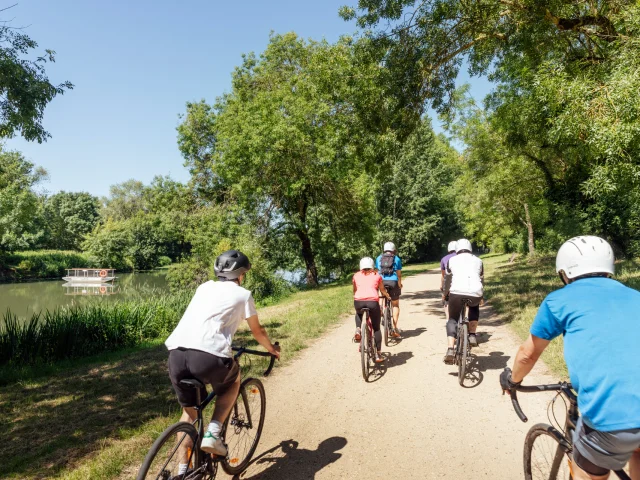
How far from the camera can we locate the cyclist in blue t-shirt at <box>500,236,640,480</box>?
1.94 metres

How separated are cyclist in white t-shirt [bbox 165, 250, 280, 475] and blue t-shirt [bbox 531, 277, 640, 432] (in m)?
2.08

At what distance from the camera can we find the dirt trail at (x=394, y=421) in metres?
3.93

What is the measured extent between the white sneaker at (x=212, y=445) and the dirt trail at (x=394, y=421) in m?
0.98

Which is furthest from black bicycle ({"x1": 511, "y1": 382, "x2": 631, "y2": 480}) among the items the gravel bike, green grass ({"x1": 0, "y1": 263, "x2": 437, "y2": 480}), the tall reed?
the tall reed

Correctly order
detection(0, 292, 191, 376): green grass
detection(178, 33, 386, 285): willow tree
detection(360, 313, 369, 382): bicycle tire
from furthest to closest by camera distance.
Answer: detection(178, 33, 386, 285): willow tree < detection(0, 292, 191, 376): green grass < detection(360, 313, 369, 382): bicycle tire

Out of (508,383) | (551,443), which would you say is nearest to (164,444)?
(508,383)

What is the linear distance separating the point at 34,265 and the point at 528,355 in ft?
174

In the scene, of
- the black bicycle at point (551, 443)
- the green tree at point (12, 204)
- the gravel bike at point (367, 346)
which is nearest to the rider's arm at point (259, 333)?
the black bicycle at point (551, 443)

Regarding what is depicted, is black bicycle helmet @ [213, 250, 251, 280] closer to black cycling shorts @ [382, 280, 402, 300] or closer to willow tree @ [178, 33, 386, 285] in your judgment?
black cycling shorts @ [382, 280, 402, 300]

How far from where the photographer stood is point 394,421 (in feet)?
16.1

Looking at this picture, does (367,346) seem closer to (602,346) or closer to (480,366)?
(480,366)

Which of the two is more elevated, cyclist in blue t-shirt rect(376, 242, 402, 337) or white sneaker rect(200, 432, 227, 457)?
cyclist in blue t-shirt rect(376, 242, 402, 337)

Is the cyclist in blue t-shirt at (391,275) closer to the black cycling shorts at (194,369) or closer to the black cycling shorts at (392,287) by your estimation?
the black cycling shorts at (392,287)

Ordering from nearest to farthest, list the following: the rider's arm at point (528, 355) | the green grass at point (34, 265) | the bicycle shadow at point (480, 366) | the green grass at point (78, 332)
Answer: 1. the rider's arm at point (528, 355)
2. the bicycle shadow at point (480, 366)
3. the green grass at point (78, 332)
4. the green grass at point (34, 265)
